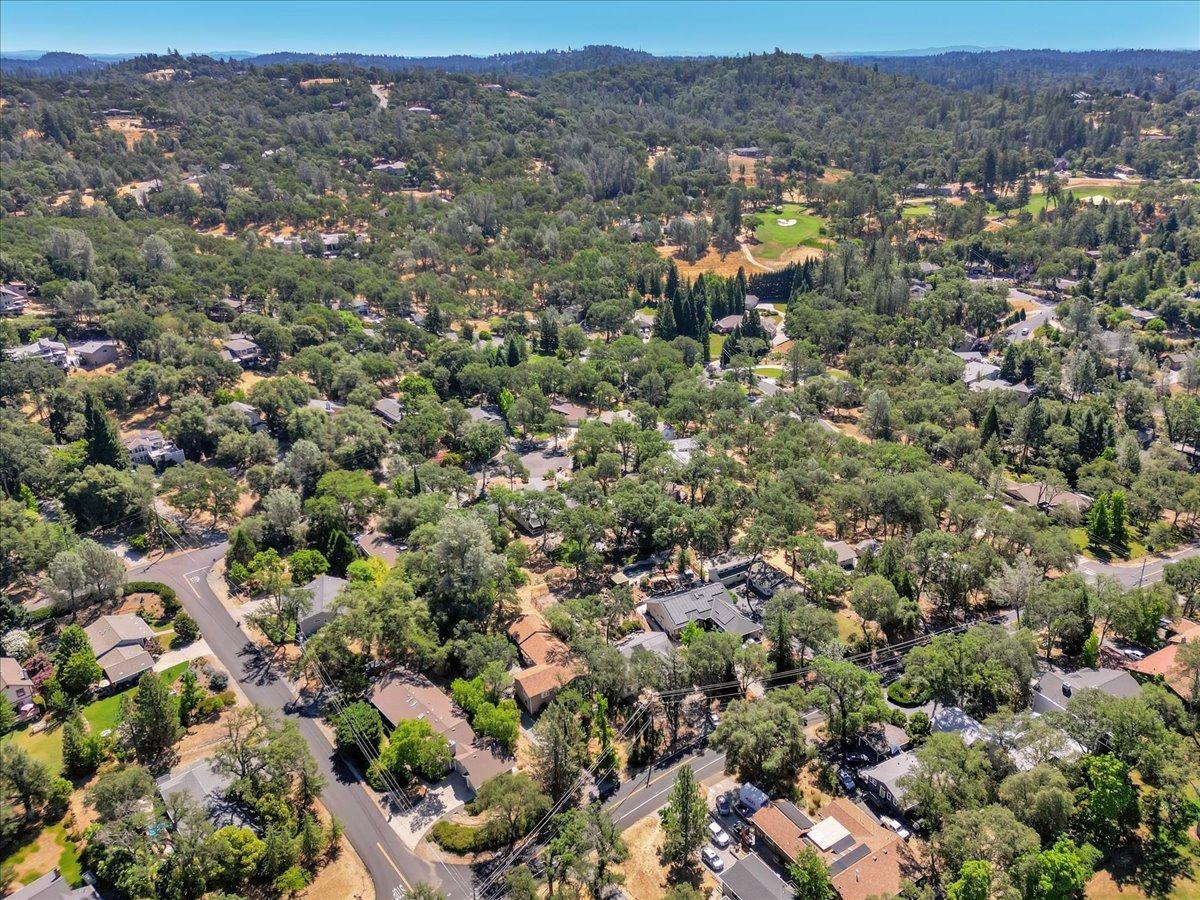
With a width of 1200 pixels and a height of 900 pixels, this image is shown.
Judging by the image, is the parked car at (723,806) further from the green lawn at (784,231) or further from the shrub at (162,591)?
the green lawn at (784,231)

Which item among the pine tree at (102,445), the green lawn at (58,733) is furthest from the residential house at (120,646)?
the pine tree at (102,445)

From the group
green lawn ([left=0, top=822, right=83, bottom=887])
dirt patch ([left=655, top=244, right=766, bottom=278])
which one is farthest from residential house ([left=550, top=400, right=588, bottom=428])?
dirt patch ([left=655, top=244, right=766, bottom=278])

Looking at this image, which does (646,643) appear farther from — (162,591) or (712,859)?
(162,591)

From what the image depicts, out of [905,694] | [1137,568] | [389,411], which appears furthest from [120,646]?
[1137,568]

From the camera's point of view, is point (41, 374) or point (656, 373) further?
point (656, 373)

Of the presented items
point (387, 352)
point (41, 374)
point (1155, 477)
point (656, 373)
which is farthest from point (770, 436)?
point (41, 374)

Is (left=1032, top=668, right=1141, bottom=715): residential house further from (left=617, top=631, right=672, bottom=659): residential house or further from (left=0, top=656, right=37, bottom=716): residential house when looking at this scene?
(left=0, top=656, right=37, bottom=716): residential house

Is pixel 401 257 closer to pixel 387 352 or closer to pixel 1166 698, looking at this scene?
pixel 387 352
